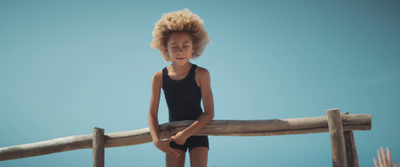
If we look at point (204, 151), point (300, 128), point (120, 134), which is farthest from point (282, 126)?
point (120, 134)

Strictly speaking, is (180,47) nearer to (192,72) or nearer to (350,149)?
(192,72)

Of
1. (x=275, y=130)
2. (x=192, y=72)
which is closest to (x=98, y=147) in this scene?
(x=192, y=72)

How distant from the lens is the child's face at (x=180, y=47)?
3.08m

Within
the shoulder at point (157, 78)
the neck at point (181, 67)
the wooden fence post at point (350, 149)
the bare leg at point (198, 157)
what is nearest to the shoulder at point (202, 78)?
the neck at point (181, 67)

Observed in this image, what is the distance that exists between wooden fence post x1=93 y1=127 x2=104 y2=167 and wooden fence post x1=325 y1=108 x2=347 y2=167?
2.59 m

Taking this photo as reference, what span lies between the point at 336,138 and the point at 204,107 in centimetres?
134

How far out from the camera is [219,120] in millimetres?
3213

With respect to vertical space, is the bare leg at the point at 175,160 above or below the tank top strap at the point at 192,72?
below

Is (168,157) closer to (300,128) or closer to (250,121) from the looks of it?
(250,121)

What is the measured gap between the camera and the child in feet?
9.77

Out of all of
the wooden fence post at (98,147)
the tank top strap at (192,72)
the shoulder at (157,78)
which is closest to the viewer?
the tank top strap at (192,72)

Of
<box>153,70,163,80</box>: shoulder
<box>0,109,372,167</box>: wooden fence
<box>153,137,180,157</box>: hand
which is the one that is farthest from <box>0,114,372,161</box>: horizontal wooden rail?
<box>153,70,163,80</box>: shoulder

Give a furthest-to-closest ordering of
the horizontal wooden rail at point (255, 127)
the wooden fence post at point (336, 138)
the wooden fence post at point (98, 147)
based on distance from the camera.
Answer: the wooden fence post at point (98, 147) < the horizontal wooden rail at point (255, 127) < the wooden fence post at point (336, 138)

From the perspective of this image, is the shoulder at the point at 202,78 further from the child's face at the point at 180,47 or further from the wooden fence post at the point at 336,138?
the wooden fence post at the point at 336,138
